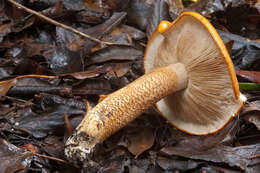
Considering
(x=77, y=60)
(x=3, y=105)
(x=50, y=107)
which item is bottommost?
(x=3, y=105)

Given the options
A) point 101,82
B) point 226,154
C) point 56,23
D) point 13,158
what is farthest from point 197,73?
point 56,23

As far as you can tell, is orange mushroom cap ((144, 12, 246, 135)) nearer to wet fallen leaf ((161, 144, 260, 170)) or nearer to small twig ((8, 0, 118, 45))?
wet fallen leaf ((161, 144, 260, 170))

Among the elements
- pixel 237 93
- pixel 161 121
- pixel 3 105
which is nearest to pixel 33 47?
pixel 3 105

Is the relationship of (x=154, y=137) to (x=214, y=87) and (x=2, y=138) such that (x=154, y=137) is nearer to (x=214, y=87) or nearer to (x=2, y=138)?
(x=214, y=87)

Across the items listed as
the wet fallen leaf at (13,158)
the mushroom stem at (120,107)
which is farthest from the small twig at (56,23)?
the wet fallen leaf at (13,158)

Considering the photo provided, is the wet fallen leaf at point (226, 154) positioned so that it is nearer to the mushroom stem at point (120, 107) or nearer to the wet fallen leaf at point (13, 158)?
the mushroom stem at point (120, 107)

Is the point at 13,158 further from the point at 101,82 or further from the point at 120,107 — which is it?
the point at 101,82

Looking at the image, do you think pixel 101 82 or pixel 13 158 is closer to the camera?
pixel 13 158
